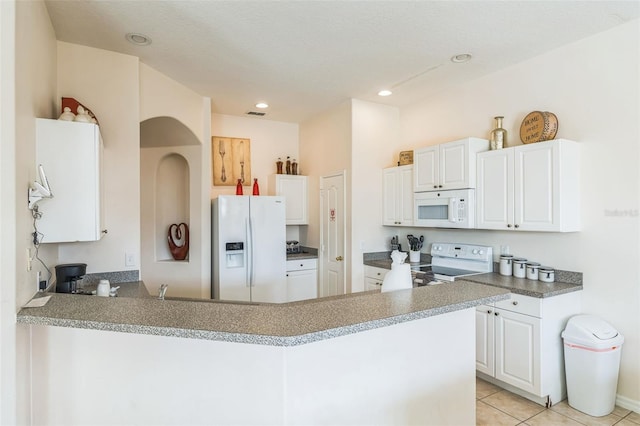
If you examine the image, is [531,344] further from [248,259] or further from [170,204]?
[170,204]

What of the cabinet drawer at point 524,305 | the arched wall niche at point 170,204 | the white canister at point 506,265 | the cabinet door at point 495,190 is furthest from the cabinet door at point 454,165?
the arched wall niche at point 170,204

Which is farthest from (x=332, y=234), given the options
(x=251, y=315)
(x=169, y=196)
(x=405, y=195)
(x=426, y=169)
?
(x=251, y=315)

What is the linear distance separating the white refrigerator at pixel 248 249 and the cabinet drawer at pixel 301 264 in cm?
27

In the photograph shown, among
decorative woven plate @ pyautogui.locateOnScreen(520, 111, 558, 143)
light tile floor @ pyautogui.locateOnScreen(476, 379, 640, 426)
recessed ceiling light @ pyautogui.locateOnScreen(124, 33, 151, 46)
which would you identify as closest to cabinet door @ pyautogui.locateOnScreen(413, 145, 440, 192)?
decorative woven plate @ pyautogui.locateOnScreen(520, 111, 558, 143)

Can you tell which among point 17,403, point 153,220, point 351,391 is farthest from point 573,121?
point 153,220

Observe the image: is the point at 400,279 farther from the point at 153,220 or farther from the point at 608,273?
the point at 153,220

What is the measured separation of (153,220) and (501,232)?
4000mm

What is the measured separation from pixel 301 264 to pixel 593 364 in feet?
10.4

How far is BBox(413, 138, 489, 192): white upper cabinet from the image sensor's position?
335cm

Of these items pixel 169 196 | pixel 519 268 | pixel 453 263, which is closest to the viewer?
pixel 519 268

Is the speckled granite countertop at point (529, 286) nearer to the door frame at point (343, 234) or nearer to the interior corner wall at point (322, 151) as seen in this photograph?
the door frame at point (343, 234)

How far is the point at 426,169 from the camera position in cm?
379

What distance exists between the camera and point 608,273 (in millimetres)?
2693

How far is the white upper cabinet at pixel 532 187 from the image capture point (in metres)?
2.76
